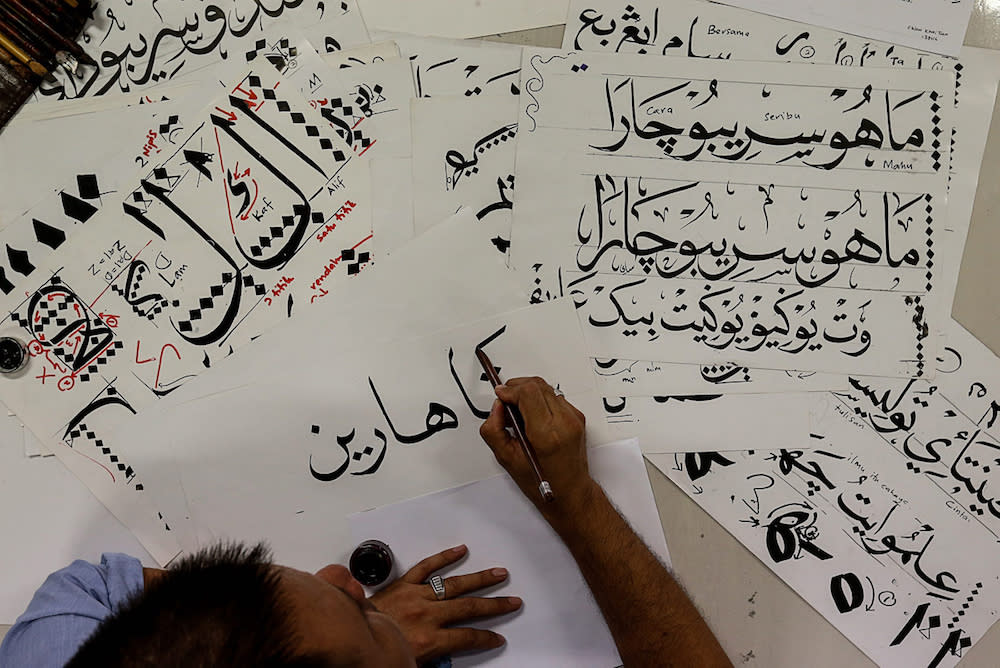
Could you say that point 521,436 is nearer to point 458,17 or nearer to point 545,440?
point 545,440

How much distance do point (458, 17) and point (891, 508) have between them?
2.16ft

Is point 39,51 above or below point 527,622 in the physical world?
above

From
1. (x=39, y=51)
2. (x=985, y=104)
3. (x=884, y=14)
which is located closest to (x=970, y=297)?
(x=985, y=104)

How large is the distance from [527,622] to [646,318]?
33 cm

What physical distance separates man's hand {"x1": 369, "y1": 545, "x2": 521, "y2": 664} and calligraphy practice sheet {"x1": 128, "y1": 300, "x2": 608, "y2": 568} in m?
0.07

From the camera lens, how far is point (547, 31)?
70 cm

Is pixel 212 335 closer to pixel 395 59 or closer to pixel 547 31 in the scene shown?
pixel 395 59

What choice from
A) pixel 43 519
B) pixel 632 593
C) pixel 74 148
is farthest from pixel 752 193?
pixel 43 519

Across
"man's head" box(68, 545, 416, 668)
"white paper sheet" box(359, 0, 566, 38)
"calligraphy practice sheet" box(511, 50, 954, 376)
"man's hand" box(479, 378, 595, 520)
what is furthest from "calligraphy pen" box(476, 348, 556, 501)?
"white paper sheet" box(359, 0, 566, 38)

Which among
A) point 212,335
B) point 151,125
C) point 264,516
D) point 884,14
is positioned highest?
point 884,14

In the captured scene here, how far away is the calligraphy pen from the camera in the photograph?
25.7 inches

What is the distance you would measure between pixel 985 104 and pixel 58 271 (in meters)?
0.94

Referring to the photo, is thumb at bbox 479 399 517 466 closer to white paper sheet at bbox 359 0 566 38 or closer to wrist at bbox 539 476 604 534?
wrist at bbox 539 476 604 534

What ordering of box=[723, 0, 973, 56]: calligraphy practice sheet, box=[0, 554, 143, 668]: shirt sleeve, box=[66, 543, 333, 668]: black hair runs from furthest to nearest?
box=[723, 0, 973, 56]: calligraphy practice sheet
box=[0, 554, 143, 668]: shirt sleeve
box=[66, 543, 333, 668]: black hair
